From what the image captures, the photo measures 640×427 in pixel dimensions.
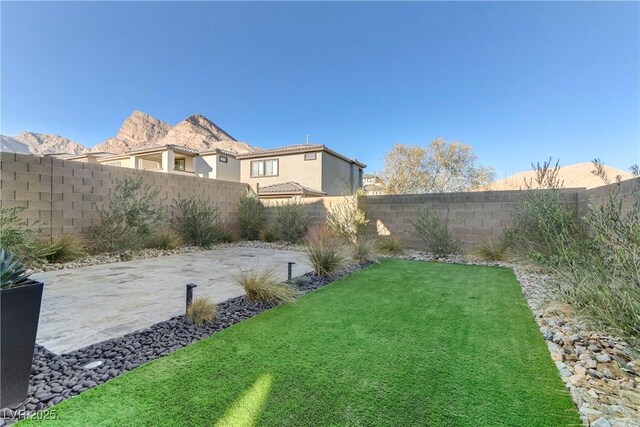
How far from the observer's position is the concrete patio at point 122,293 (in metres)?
2.78

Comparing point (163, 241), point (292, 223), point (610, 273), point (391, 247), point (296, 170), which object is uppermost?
point (296, 170)

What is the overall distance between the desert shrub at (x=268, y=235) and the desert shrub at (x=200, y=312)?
25.2ft

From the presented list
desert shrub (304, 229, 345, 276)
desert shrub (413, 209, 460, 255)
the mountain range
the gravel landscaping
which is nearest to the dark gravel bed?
the gravel landscaping

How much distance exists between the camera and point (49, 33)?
7.90 m

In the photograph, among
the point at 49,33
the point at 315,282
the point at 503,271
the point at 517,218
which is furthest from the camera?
the point at 49,33

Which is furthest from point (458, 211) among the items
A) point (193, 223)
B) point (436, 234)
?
point (193, 223)

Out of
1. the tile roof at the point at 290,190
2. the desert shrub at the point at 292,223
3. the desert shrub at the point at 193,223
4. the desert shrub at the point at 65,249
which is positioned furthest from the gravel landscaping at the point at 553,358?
the tile roof at the point at 290,190

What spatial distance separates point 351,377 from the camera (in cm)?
202

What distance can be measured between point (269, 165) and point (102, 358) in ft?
60.6

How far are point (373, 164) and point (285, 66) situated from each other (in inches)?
475

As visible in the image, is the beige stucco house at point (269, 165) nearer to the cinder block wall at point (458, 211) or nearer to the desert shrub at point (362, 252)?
the cinder block wall at point (458, 211)

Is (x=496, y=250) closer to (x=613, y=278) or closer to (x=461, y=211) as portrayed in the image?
(x=461, y=211)

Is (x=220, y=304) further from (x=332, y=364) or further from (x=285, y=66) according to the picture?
(x=285, y=66)

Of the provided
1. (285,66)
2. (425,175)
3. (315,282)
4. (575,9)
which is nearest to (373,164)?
(425,175)
